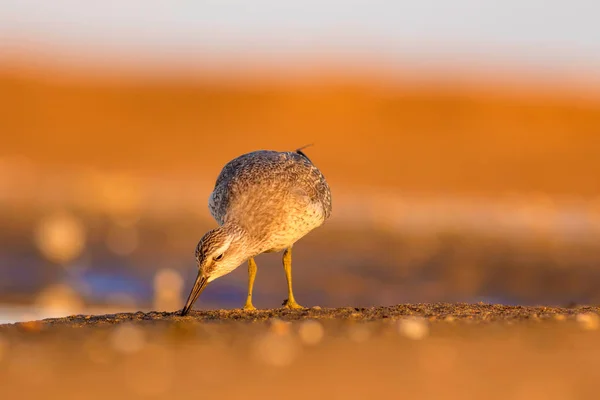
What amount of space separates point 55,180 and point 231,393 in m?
21.0

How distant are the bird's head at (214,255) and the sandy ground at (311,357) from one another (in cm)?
77

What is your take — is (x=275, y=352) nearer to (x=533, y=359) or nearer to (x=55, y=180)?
(x=533, y=359)

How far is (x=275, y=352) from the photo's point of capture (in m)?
5.94

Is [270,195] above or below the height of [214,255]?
above

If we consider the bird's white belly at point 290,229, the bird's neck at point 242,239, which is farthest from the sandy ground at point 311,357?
the bird's white belly at point 290,229

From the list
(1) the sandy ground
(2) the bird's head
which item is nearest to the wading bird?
(2) the bird's head

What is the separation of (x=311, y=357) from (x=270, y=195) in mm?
3427

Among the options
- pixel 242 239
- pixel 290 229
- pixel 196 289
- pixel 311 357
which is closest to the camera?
pixel 311 357

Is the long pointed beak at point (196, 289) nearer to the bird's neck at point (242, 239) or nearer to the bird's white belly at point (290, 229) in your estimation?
the bird's neck at point (242, 239)

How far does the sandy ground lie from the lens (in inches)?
201

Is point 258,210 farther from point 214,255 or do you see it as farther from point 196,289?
point 196,289

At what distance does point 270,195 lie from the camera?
29.9 ft

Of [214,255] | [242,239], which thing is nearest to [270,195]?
[242,239]

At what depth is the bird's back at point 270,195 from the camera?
900 centimetres
